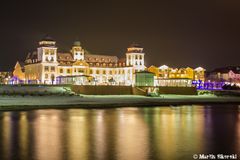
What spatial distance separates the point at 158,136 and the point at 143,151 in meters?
4.22

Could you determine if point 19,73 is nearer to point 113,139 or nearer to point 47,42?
point 47,42

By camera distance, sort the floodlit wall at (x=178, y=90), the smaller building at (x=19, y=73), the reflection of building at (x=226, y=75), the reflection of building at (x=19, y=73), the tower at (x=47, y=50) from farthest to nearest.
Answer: the reflection of building at (x=226, y=75)
the reflection of building at (x=19, y=73)
the smaller building at (x=19, y=73)
the tower at (x=47, y=50)
the floodlit wall at (x=178, y=90)

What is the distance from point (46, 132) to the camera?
20.8 meters

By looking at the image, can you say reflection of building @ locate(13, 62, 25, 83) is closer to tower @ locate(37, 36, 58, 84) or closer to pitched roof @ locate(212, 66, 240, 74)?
tower @ locate(37, 36, 58, 84)

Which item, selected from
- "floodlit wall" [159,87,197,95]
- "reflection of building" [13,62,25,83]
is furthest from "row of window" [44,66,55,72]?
"floodlit wall" [159,87,197,95]

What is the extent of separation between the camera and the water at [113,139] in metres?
14.9

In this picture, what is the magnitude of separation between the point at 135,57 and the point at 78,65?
1332 cm

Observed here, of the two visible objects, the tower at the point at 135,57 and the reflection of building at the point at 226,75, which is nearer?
the tower at the point at 135,57

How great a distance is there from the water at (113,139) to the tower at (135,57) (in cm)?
6672

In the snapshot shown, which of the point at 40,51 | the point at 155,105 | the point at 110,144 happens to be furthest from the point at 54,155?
the point at 40,51

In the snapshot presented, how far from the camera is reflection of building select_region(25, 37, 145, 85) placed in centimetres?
8438

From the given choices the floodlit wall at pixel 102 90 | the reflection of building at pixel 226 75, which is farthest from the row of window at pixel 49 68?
the reflection of building at pixel 226 75

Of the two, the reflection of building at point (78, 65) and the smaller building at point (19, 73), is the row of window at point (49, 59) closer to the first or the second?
the reflection of building at point (78, 65)

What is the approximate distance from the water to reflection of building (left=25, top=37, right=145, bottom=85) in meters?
55.6
